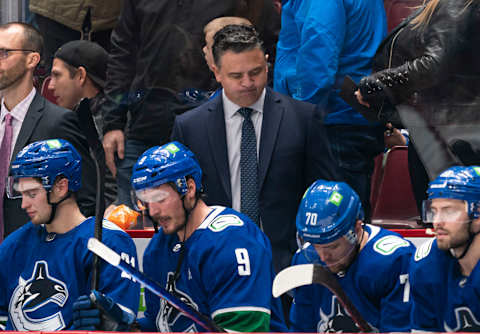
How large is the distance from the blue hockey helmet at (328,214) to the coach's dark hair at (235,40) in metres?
0.80

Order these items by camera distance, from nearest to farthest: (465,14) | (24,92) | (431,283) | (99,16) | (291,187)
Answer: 1. (431,283)
2. (465,14)
3. (291,187)
4. (24,92)
5. (99,16)

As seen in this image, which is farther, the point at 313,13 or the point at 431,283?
the point at 313,13

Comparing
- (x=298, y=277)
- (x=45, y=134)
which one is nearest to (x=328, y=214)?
→ (x=298, y=277)

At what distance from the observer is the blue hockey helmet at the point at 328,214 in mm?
3236

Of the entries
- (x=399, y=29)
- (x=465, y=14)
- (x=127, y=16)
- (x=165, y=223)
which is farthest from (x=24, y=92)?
(x=465, y=14)

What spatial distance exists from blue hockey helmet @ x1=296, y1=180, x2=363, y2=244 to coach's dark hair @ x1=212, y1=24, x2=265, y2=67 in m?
0.80

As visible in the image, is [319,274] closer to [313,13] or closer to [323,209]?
[323,209]

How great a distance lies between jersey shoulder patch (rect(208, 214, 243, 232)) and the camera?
10.9 feet

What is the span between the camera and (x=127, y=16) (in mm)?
4578

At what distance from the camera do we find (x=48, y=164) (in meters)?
3.55

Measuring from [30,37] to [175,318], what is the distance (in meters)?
1.85

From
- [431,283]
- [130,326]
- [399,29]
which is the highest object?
[399,29]

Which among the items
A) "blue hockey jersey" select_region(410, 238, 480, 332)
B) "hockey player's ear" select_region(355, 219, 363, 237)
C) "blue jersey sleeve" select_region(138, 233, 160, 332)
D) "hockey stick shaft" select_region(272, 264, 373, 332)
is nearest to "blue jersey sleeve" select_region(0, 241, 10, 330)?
"blue jersey sleeve" select_region(138, 233, 160, 332)

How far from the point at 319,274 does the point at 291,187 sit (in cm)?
109
